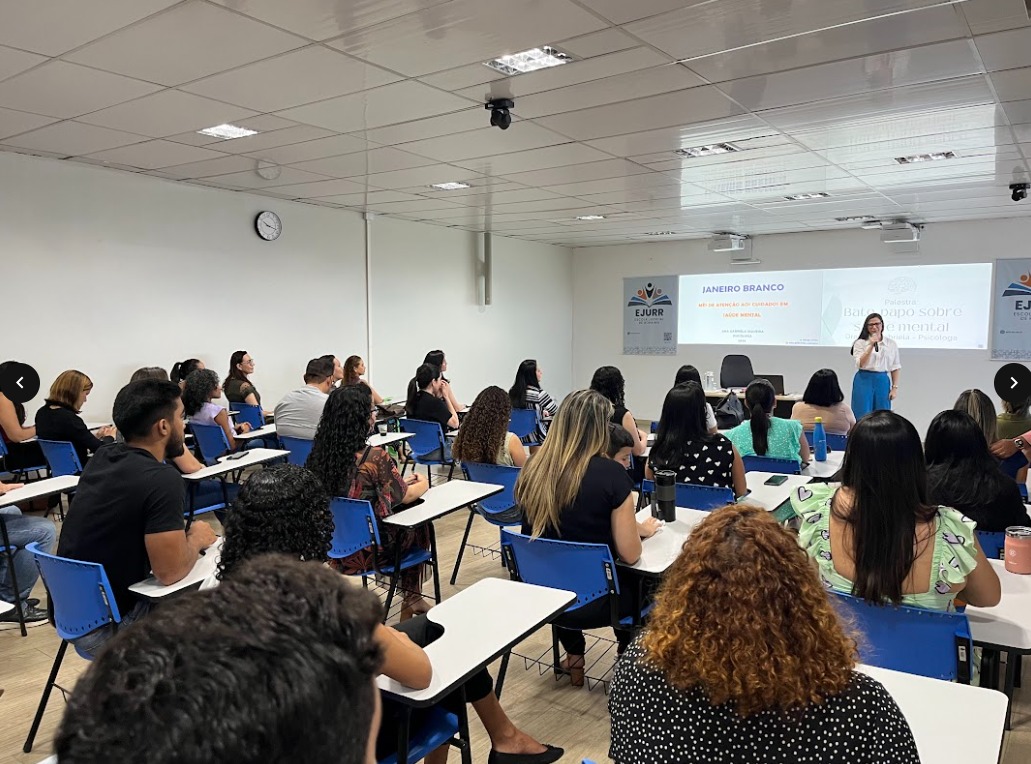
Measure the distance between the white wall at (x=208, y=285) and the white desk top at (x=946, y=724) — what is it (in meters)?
6.16

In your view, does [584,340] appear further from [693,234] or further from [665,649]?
[665,649]

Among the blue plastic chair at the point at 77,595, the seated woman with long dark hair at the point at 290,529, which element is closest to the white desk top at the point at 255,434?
the blue plastic chair at the point at 77,595

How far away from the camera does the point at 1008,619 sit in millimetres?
2109

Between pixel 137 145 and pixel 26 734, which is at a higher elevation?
pixel 137 145

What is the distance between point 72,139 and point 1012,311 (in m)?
9.75

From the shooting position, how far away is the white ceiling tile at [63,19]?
2.79 meters

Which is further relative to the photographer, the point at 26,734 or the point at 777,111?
the point at 777,111

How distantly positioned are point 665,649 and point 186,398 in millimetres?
5173

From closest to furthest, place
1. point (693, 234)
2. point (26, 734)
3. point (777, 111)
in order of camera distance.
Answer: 1. point (26, 734)
2. point (777, 111)
3. point (693, 234)

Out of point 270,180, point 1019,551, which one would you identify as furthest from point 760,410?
point 270,180

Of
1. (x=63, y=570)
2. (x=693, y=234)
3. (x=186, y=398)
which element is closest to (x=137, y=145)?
(x=186, y=398)

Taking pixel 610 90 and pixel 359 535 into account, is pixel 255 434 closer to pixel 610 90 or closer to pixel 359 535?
pixel 359 535

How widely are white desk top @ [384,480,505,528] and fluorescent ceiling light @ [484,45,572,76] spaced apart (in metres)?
2.07

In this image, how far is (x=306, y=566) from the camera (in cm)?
73
